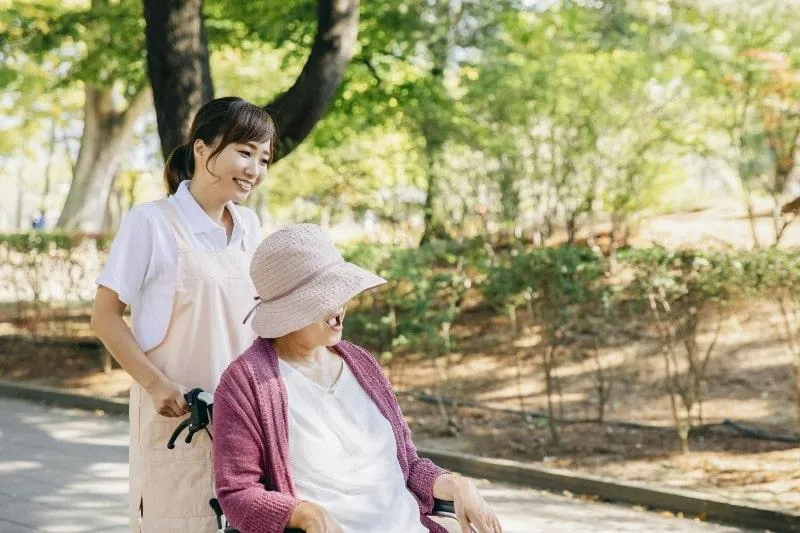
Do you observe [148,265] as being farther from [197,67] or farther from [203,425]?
[197,67]

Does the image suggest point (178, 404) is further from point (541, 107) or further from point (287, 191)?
point (287, 191)

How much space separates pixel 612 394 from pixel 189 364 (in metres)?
8.43

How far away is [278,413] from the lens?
296 cm

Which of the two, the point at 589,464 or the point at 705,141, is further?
the point at 705,141

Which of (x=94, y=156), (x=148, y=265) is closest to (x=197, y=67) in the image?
(x=148, y=265)

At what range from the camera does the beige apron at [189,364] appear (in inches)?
132

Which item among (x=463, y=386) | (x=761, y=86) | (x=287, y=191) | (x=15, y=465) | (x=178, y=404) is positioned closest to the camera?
(x=178, y=404)

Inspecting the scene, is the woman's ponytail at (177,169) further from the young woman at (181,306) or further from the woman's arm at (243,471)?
the woman's arm at (243,471)

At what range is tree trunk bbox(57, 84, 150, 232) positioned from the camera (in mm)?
25719

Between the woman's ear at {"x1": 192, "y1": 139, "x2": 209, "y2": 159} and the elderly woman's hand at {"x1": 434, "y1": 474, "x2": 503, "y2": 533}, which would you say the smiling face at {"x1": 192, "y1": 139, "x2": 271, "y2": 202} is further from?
the elderly woman's hand at {"x1": 434, "y1": 474, "x2": 503, "y2": 533}

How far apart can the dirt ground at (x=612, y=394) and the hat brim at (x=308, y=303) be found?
509cm

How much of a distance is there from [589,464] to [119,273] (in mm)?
6097

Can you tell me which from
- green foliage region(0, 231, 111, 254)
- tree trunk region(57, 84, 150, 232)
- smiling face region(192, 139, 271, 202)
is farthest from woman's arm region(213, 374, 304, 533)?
tree trunk region(57, 84, 150, 232)

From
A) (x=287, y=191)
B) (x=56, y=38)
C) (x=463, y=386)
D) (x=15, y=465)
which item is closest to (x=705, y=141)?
(x=463, y=386)
